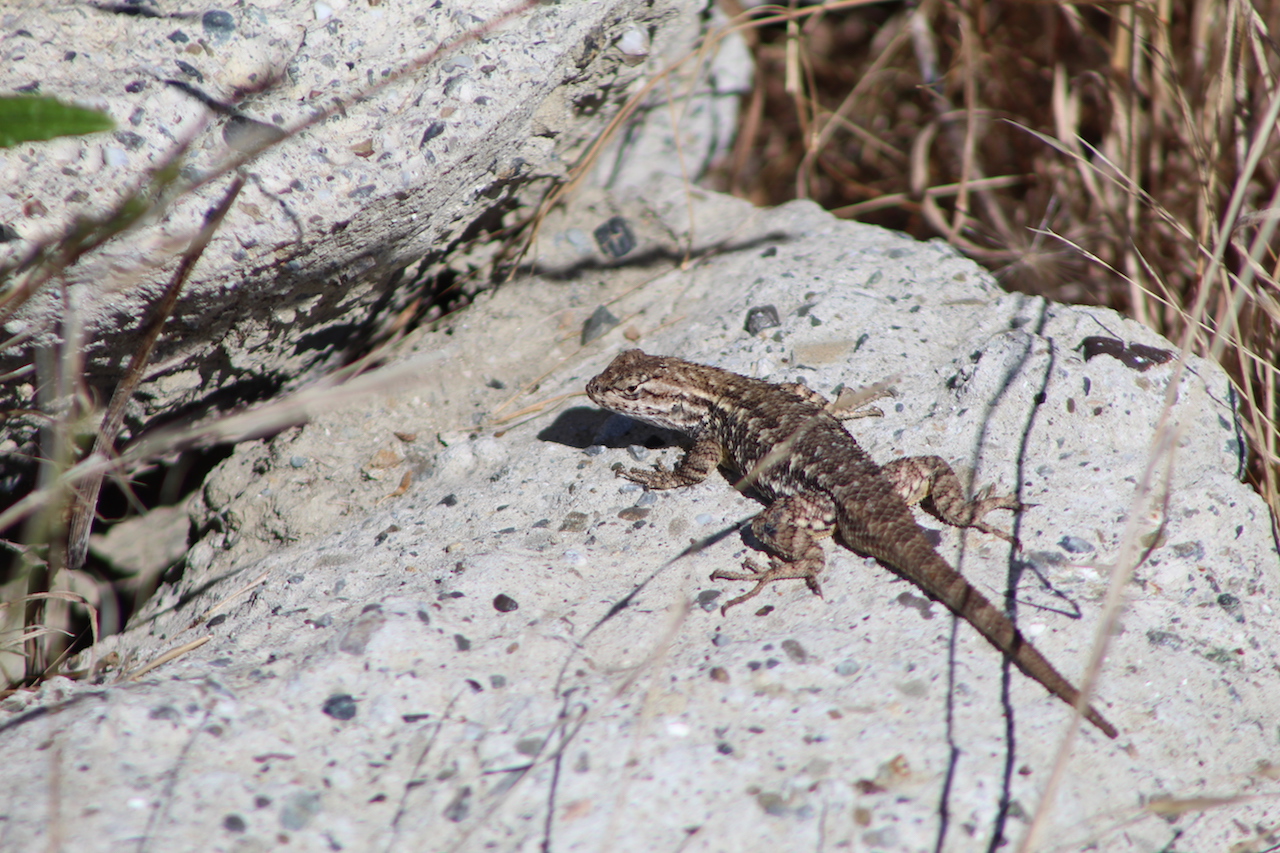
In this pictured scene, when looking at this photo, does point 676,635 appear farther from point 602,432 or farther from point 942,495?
point 602,432

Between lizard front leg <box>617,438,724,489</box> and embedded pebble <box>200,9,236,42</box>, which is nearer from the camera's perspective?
embedded pebble <box>200,9,236,42</box>

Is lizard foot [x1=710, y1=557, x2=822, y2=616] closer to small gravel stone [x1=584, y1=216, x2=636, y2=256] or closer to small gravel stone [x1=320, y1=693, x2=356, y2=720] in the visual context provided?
small gravel stone [x1=320, y1=693, x2=356, y2=720]

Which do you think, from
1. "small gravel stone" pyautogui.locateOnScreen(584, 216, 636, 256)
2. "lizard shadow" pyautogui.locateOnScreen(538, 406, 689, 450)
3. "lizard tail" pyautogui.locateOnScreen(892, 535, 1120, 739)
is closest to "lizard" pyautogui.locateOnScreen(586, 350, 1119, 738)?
"lizard tail" pyautogui.locateOnScreen(892, 535, 1120, 739)

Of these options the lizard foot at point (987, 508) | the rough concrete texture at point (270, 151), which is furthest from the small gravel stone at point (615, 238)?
the lizard foot at point (987, 508)

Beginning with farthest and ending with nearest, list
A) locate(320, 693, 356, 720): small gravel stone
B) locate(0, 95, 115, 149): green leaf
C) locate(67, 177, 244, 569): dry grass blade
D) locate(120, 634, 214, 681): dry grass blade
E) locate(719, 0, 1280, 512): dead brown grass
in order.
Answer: locate(719, 0, 1280, 512): dead brown grass, locate(120, 634, 214, 681): dry grass blade, locate(67, 177, 244, 569): dry grass blade, locate(320, 693, 356, 720): small gravel stone, locate(0, 95, 115, 149): green leaf

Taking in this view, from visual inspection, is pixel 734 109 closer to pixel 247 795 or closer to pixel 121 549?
pixel 121 549

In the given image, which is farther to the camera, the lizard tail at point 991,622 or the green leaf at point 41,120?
the lizard tail at point 991,622

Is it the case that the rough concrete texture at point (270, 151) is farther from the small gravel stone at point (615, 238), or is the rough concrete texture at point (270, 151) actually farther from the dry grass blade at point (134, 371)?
the small gravel stone at point (615, 238)
